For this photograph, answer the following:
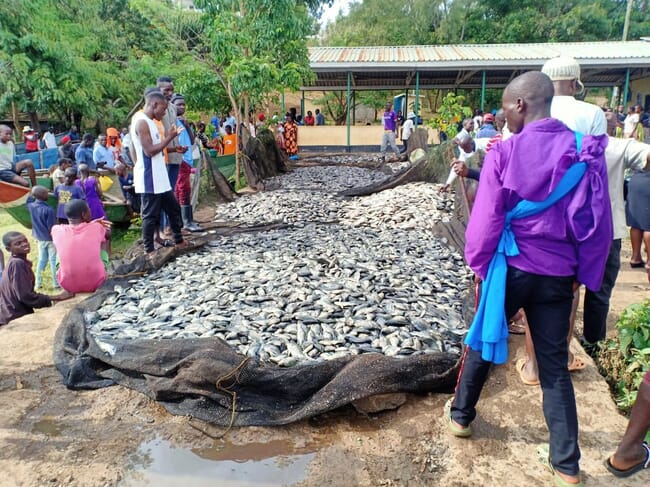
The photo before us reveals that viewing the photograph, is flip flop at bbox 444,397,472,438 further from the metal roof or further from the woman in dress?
the metal roof

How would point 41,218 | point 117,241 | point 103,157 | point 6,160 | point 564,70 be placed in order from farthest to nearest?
point 103,157 → point 117,241 → point 6,160 → point 41,218 → point 564,70

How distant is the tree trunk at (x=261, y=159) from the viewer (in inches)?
415

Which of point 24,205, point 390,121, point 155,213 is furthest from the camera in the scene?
point 390,121

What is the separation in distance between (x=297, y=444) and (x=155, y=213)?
10.8 ft

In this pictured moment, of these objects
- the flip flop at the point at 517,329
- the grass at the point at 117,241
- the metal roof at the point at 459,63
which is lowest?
the grass at the point at 117,241

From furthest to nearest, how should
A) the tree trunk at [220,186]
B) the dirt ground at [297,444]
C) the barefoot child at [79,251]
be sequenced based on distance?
the tree trunk at [220,186]
the barefoot child at [79,251]
the dirt ground at [297,444]

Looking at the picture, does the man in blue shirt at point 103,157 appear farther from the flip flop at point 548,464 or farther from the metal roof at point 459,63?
the flip flop at point 548,464

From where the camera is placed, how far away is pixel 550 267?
7.14ft

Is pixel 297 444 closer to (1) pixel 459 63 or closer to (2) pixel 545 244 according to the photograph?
(2) pixel 545 244

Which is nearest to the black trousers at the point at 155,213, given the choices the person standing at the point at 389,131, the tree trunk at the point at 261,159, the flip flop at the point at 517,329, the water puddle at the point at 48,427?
the water puddle at the point at 48,427

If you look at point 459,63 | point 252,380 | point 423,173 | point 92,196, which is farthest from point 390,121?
point 252,380

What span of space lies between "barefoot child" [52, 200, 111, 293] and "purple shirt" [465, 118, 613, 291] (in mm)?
4020

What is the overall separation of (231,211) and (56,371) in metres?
4.86

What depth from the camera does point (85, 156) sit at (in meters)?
9.71
